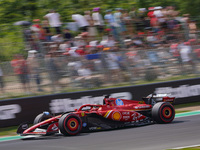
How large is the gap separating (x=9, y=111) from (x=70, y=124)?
285 cm

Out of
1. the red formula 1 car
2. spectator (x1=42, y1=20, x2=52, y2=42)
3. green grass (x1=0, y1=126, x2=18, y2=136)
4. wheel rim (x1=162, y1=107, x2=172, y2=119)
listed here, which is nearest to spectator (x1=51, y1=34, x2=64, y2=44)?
spectator (x1=42, y1=20, x2=52, y2=42)

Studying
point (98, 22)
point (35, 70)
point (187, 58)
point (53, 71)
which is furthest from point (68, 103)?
point (187, 58)

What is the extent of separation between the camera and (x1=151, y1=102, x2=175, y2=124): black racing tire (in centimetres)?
786

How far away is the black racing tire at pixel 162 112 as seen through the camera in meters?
7.86

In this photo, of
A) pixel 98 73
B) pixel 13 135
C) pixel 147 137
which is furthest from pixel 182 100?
pixel 13 135

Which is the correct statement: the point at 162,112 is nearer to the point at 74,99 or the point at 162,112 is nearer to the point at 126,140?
the point at 126,140

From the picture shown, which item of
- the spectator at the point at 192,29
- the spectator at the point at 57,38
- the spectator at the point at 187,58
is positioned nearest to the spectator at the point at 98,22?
the spectator at the point at 57,38

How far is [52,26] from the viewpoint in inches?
469

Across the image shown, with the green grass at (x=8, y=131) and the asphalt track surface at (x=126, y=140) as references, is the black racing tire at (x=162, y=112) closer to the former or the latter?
the asphalt track surface at (x=126, y=140)

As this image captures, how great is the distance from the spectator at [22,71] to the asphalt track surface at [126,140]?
255 cm

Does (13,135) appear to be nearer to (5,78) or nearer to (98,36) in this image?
(5,78)

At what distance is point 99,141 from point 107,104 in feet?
4.94

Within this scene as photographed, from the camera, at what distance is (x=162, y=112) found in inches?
312

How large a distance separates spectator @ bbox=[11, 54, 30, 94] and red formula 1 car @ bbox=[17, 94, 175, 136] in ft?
6.74
